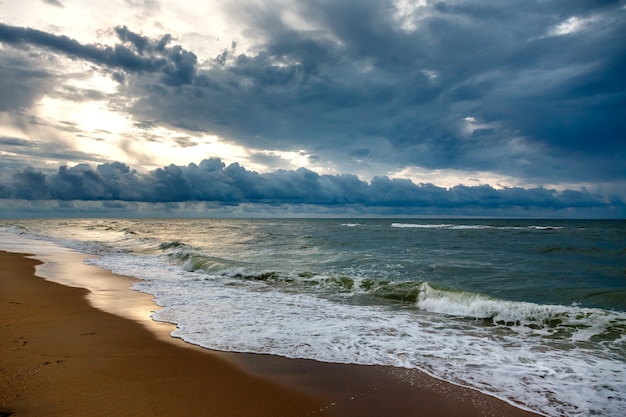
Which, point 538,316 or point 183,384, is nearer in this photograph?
point 183,384

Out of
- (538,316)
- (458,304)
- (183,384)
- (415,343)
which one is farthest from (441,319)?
(183,384)

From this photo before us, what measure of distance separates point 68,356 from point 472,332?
6667 millimetres

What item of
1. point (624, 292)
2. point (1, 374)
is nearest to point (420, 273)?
point (624, 292)

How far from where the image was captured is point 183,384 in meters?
4.38

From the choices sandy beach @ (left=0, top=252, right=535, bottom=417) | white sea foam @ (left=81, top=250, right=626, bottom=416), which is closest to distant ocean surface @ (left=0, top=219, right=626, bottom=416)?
white sea foam @ (left=81, top=250, right=626, bottom=416)

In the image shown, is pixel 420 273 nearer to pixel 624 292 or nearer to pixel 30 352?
pixel 624 292

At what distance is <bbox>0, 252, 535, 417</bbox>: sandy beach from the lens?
3.78 meters

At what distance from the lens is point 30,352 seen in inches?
201

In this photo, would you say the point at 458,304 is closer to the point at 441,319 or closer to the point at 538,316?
the point at 441,319

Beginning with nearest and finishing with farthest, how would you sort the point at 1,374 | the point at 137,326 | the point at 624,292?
the point at 1,374 → the point at 137,326 → the point at 624,292

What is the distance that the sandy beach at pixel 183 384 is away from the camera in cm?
378

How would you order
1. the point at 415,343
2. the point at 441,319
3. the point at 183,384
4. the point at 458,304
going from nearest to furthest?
the point at 183,384 < the point at 415,343 < the point at 441,319 < the point at 458,304

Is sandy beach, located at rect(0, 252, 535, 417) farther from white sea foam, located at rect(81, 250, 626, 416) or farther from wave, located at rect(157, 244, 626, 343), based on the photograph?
wave, located at rect(157, 244, 626, 343)

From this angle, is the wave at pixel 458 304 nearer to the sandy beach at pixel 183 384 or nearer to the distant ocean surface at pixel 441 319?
the distant ocean surface at pixel 441 319
